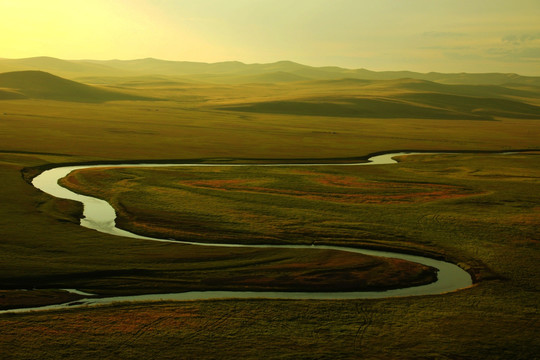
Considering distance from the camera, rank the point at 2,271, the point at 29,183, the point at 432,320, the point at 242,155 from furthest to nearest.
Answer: the point at 242,155 → the point at 29,183 → the point at 2,271 → the point at 432,320

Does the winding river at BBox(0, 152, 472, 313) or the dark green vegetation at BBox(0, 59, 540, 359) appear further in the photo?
the winding river at BBox(0, 152, 472, 313)

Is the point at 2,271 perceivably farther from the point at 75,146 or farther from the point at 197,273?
the point at 75,146

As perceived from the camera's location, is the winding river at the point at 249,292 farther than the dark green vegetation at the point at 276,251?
Yes

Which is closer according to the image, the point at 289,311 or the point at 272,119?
the point at 289,311

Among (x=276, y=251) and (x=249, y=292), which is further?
(x=276, y=251)

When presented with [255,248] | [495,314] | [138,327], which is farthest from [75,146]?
[495,314]

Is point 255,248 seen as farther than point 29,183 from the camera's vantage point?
No

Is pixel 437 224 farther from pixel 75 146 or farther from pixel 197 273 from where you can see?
pixel 75 146

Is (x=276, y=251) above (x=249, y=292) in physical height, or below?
above

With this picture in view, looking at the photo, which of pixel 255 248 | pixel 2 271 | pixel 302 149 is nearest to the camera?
pixel 2 271
